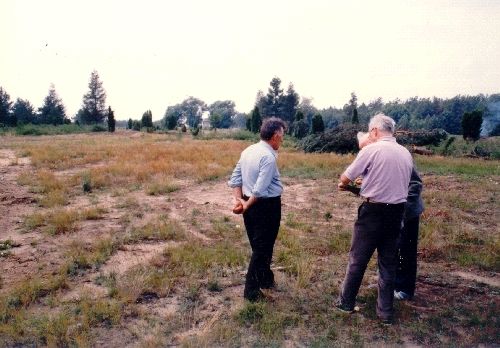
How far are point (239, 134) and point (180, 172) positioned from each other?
84.8 ft

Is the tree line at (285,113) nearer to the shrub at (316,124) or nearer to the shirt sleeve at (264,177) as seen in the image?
the shrub at (316,124)

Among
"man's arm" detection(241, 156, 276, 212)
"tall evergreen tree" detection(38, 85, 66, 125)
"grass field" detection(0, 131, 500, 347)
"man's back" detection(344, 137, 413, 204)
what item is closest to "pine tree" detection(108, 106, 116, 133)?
"tall evergreen tree" detection(38, 85, 66, 125)

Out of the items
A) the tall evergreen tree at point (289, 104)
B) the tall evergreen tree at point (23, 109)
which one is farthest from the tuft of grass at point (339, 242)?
the tall evergreen tree at point (289, 104)

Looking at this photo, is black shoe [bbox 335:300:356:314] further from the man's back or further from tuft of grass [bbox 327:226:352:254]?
tuft of grass [bbox 327:226:352:254]

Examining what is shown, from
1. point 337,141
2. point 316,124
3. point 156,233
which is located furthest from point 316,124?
point 156,233

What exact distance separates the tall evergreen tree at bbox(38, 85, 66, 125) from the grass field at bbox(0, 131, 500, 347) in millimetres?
56728

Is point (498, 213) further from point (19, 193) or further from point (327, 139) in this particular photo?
point (327, 139)

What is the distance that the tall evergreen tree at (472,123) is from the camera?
30.8 m

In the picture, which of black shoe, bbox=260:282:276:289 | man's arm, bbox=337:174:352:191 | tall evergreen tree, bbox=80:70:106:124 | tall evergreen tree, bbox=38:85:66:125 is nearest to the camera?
man's arm, bbox=337:174:352:191

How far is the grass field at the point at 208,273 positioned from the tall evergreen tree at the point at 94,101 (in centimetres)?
6255

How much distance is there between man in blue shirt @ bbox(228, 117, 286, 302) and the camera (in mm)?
4016

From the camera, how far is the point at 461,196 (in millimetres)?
9641

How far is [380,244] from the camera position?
149 inches

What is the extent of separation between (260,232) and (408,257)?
5.54ft
